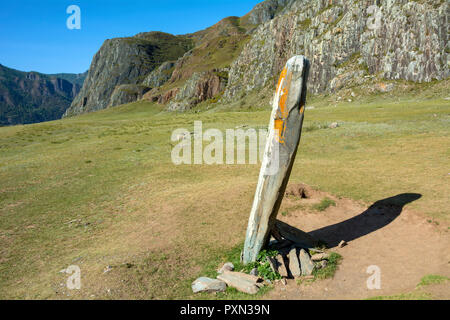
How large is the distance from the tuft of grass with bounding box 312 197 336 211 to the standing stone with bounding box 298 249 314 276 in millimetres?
5202

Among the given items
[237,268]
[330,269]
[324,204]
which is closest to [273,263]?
[237,268]

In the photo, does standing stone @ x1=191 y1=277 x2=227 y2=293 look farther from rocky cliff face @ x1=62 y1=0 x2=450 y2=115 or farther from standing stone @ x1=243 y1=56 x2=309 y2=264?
rocky cliff face @ x1=62 y1=0 x2=450 y2=115

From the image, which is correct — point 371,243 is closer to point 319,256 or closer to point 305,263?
point 319,256

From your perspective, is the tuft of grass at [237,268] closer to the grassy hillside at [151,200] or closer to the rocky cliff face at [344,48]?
the grassy hillside at [151,200]

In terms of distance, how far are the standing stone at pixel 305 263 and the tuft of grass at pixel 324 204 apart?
520 centimetres

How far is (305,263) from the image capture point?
1022cm

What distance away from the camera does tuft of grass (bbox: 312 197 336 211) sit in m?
15.3

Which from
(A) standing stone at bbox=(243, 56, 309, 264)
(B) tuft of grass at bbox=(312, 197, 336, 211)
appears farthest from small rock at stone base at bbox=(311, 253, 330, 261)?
(B) tuft of grass at bbox=(312, 197, 336, 211)

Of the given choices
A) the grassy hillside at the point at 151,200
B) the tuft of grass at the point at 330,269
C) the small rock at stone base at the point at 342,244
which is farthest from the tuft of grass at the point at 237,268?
the small rock at stone base at the point at 342,244

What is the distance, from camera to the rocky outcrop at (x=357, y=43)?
70.6 m
